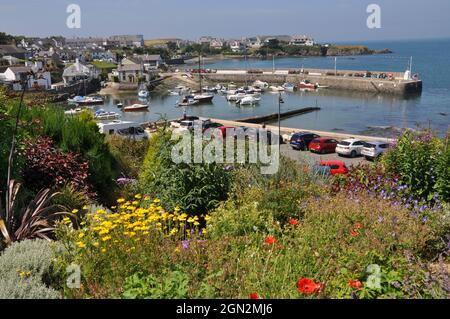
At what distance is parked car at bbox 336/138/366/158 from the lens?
77.0 feet

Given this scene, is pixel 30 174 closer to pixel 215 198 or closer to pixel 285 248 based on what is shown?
pixel 215 198

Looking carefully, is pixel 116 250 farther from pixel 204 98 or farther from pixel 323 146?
pixel 204 98

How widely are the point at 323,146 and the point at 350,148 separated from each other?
1.56 meters

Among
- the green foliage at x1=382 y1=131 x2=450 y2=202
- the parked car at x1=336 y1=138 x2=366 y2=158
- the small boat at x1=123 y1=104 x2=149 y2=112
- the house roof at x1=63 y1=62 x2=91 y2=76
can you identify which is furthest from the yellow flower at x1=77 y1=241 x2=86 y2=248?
the house roof at x1=63 y1=62 x2=91 y2=76

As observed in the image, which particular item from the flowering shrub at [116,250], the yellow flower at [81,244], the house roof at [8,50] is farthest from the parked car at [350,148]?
the house roof at [8,50]

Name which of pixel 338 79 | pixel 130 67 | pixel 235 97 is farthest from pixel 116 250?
pixel 130 67

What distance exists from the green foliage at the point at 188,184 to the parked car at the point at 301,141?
61.4 ft

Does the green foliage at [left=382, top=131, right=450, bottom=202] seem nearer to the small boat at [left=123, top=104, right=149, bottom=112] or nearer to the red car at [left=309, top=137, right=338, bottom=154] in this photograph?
the red car at [left=309, top=137, right=338, bottom=154]

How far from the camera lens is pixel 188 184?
6684 millimetres

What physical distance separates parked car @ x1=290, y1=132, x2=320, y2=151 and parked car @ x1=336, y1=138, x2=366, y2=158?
7.00 feet

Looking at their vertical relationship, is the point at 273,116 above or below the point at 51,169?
below

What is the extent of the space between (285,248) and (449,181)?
144 inches

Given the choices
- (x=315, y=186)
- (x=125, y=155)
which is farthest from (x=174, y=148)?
(x=125, y=155)

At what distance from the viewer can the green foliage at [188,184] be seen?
6.54 m
